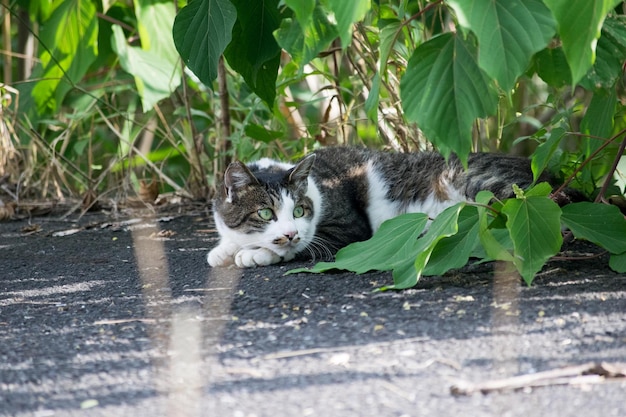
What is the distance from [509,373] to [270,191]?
59.9 inches

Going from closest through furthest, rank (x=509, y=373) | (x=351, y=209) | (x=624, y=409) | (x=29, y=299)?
(x=624, y=409), (x=509, y=373), (x=29, y=299), (x=351, y=209)

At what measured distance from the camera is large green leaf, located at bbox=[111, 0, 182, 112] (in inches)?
140

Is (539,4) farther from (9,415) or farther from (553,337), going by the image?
(9,415)

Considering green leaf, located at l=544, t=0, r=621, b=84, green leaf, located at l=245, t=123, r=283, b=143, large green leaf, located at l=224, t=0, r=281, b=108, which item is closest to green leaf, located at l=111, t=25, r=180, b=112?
green leaf, located at l=245, t=123, r=283, b=143

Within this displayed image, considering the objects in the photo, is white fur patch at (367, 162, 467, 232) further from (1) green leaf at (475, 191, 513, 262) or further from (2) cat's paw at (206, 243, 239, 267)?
(1) green leaf at (475, 191, 513, 262)

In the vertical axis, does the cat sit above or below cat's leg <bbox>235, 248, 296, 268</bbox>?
above

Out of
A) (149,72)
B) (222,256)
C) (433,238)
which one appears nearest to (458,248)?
(433,238)

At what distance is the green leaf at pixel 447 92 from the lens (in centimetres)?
173

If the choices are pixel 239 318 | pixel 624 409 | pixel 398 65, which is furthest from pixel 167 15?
pixel 624 409

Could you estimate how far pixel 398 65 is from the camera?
3.18 metres

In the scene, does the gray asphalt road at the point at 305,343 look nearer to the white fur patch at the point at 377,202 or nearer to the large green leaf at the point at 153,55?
the white fur patch at the point at 377,202

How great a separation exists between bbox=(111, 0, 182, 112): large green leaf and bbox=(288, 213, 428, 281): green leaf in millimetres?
1574

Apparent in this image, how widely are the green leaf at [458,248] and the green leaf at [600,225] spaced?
0.85ft

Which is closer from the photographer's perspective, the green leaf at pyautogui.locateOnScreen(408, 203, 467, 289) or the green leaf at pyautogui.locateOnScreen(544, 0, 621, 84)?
the green leaf at pyautogui.locateOnScreen(544, 0, 621, 84)
